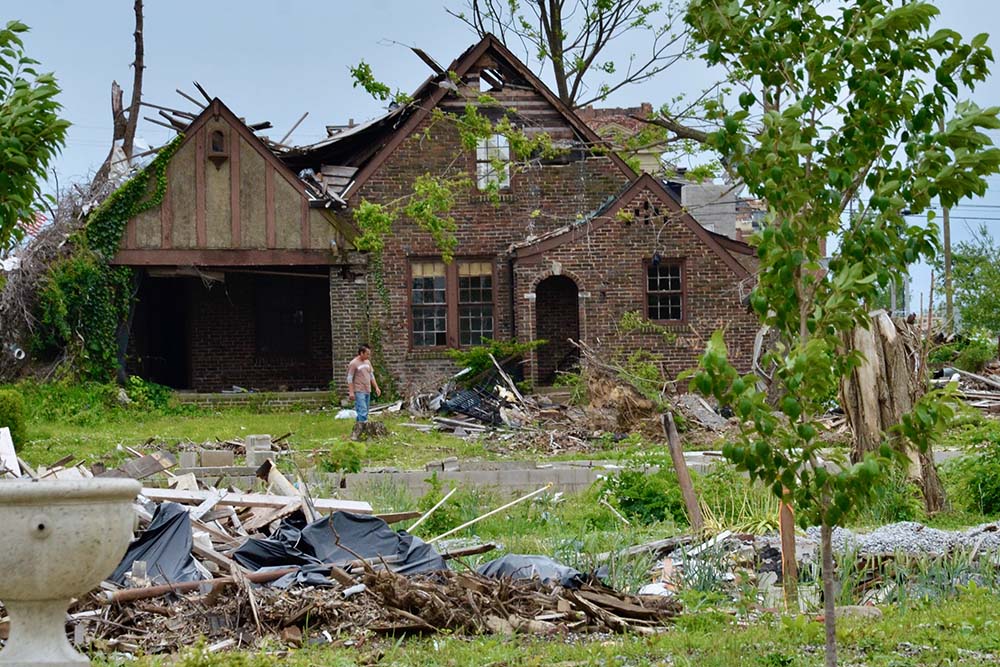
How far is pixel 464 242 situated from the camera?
101ft

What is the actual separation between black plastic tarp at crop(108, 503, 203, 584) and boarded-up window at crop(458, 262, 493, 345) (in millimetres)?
20125

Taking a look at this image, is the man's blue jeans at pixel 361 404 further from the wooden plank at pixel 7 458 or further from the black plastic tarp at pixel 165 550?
the black plastic tarp at pixel 165 550

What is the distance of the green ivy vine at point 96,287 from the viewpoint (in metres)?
28.8

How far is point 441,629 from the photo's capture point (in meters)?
8.73

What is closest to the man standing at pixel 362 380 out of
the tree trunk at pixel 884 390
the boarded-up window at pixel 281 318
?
the boarded-up window at pixel 281 318

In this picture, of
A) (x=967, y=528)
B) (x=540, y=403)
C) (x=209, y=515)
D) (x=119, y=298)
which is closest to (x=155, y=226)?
(x=119, y=298)

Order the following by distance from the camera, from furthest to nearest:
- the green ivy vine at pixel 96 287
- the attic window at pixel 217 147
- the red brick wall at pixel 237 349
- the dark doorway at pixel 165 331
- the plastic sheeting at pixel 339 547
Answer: the dark doorway at pixel 165 331
the red brick wall at pixel 237 349
the attic window at pixel 217 147
the green ivy vine at pixel 96 287
the plastic sheeting at pixel 339 547

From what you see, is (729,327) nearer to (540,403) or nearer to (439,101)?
(540,403)

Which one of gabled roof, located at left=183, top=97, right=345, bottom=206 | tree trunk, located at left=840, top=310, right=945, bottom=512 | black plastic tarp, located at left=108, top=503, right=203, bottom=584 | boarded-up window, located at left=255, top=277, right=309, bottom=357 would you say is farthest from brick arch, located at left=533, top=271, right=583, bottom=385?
black plastic tarp, located at left=108, top=503, right=203, bottom=584

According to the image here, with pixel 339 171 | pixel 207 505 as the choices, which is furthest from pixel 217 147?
pixel 207 505

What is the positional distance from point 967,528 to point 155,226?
2084 cm

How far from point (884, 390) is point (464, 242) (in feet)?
56.8

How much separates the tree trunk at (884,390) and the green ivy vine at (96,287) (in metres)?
18.8

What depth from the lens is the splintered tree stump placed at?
78.8 feet
